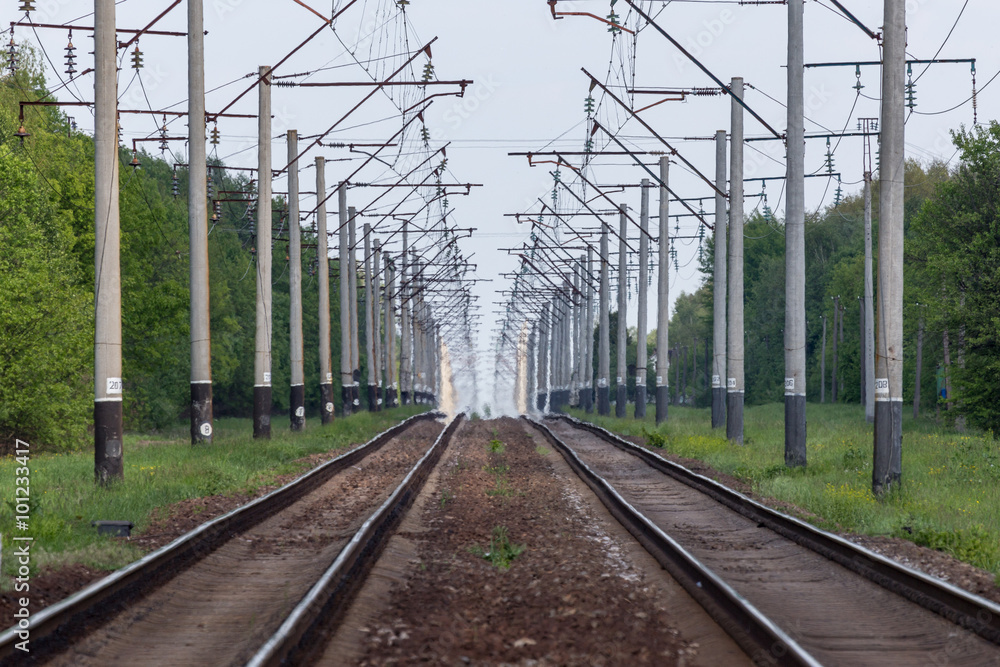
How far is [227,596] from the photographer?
32.8ft

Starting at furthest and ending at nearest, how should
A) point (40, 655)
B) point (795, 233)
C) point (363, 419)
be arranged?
1. point (363, 419)
2. point (795, 233)
3. point (40, 655)

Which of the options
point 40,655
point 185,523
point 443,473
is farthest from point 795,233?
point 40,655

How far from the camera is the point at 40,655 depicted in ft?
24.6

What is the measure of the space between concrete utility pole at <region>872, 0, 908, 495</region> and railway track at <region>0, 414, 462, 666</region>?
7.40 m

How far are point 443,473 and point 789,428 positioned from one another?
6966 millimetres

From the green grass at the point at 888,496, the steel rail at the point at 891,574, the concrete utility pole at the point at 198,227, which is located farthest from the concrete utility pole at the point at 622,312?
the steel rail at the point at 891,574

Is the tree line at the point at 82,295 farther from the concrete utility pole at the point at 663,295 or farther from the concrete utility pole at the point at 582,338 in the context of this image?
the concrete utility pole at the point at 582,338

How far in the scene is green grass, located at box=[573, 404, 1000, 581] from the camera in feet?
42.7

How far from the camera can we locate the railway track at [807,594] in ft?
25.4

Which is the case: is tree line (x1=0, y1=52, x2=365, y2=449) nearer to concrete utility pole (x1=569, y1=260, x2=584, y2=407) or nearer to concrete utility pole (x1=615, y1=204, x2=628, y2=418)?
concrete utility pole (x1=615, y1=204, x2=628, y2=418)

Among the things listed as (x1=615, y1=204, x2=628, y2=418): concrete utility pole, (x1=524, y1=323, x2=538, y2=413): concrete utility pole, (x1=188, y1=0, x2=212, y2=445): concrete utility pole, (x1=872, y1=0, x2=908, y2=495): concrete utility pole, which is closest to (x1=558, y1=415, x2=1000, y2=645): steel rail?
(x1=872, y1=0, x2=908, y2=495): concrete utility pole

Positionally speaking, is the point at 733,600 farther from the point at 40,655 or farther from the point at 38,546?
the point at 38,546

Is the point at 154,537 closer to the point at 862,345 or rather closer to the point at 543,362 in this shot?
the point at 862,345

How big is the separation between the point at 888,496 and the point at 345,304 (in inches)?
1416
